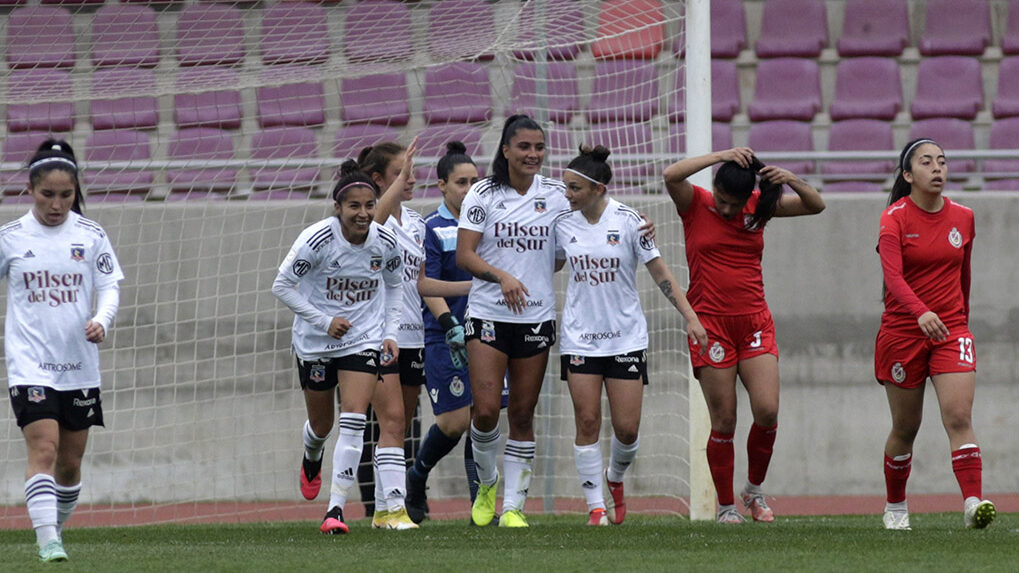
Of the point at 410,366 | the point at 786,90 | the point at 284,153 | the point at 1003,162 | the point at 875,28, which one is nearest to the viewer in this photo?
the point at 410,366

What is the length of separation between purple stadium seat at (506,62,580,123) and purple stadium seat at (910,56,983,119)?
12.3 feet

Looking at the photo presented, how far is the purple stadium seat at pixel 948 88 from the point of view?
12.9 meters

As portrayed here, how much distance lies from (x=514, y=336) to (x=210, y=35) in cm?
529

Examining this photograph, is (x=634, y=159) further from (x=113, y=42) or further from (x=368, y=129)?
(x=113, y=42)

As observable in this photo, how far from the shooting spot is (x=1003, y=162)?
1200 cm

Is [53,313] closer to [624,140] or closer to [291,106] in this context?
[624,140]

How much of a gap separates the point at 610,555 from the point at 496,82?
234 inches

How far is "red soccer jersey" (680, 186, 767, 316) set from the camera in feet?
24.4

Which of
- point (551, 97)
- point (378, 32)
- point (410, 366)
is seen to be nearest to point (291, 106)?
point (378, 32)

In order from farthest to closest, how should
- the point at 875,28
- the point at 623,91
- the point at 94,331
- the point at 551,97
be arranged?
the point at 875,28 → the point at 623,91 → the point at 551,97 → the point at 94,331

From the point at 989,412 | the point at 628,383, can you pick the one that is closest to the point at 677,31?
the point at 628,383

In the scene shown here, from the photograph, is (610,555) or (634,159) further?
(634,159)

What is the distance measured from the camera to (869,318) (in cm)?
1102

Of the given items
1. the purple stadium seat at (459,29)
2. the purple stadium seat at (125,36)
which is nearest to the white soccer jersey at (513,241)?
the purple stadium seat at (459,29)
